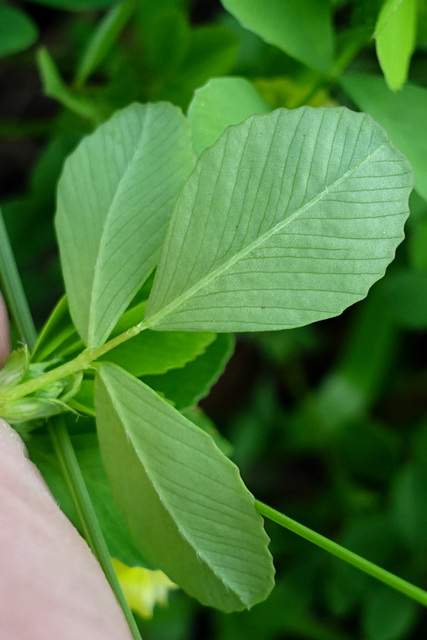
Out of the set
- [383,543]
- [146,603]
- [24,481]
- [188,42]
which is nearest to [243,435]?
[383,543]

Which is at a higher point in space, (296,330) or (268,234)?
(268,234)

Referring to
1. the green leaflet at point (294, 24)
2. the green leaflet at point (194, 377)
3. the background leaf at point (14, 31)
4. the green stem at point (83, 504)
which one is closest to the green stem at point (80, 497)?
the green stem at point (83, 504)

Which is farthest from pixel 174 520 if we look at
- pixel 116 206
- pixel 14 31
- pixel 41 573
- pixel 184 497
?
pixel 14 31

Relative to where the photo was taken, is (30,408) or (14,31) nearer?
(30,408)

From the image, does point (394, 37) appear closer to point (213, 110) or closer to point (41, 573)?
point (213, 110)

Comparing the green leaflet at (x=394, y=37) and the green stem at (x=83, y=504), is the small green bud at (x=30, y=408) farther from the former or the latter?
the green leaflet at (x=394, y=37)

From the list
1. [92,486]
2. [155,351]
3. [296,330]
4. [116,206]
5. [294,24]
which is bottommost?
[296,330]
